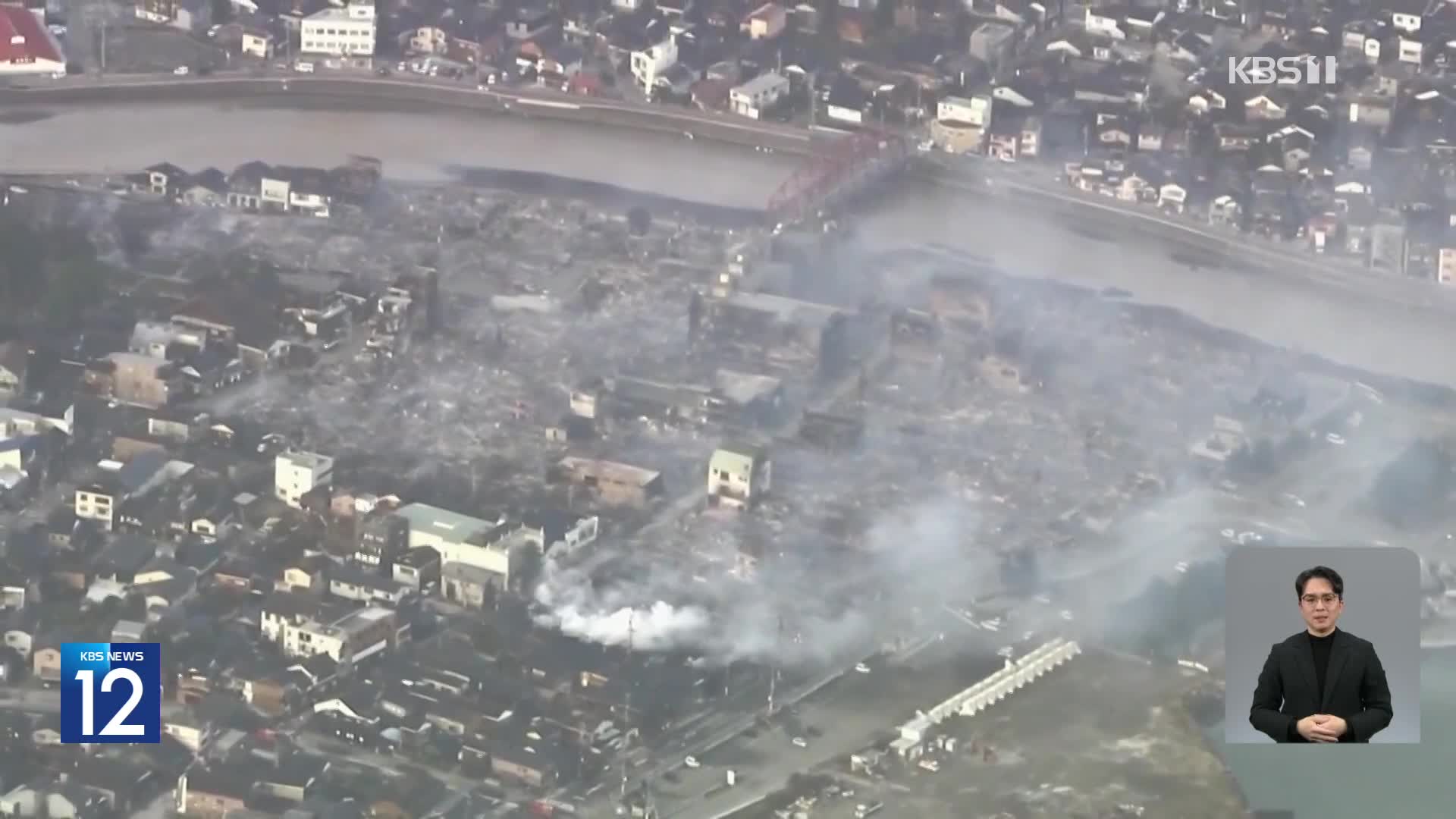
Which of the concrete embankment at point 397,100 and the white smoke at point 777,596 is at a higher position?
the concrete embankment at point 397,100

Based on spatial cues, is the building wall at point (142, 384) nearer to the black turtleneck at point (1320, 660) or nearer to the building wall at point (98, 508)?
the building wall at point (98, 508)

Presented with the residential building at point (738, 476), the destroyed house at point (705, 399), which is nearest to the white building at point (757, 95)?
the destroyed house at point (705, 399)

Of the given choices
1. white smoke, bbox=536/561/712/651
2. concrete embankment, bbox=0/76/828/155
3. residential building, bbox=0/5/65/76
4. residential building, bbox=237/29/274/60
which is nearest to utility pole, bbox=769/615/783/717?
white smoke, bbox=536/561/712/651

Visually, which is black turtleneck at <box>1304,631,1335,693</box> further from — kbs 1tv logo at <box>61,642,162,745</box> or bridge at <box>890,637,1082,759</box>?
kbs 1tv logo at <box>61,642,162,745</box>

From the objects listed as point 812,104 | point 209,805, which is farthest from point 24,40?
point 209,805

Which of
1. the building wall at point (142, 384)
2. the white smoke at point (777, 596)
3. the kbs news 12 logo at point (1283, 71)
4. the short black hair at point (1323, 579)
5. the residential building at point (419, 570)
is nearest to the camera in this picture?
the short black hair at point (1323, 579)

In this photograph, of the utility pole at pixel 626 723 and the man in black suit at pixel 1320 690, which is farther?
the utility pole at pixel 626 723

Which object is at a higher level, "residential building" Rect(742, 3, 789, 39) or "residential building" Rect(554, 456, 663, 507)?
"residential building" Rect(742, 3, 789, 39)

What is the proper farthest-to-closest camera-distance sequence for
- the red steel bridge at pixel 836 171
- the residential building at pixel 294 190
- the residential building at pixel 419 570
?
1. the residential building at pixel 294 190
2. the red steel bridge at pixel 836 171
3. the residential building at pixel 419 570
